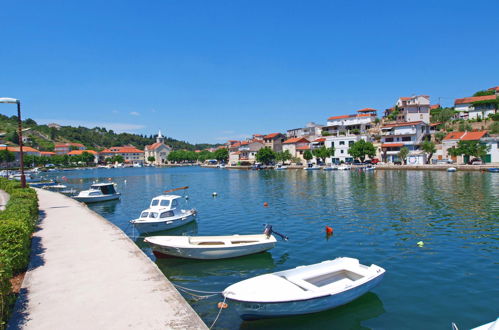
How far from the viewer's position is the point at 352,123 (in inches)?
4791

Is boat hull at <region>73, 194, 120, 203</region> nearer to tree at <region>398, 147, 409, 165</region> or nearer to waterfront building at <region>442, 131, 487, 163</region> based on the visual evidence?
tree at <region>398, 147, 409, 165</region>

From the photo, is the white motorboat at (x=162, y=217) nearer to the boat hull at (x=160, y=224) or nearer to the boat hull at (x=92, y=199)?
the boat hull at (x=160, y=224)

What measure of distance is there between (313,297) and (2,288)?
8.96 meters

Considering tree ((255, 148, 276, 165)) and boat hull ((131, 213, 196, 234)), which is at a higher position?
tree ((255, 148, 276, 165))

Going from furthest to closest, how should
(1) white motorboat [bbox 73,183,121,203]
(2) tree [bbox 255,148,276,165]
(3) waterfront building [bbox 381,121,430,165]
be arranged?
(2) tree [bbox 255,148,276,165] < (3) waterfront building [bbox 381,121,430,165] < (1) white motorboat [bbox 73,183,121,203]

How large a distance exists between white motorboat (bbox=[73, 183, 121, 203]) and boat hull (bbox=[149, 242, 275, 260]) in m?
29.6

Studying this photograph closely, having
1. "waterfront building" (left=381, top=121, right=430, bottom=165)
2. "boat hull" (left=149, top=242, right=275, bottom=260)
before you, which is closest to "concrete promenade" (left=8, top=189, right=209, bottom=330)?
"boat hull" (left=149, top=242, right=275, bottom=260)

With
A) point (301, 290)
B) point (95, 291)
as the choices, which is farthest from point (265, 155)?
point (95, 291)

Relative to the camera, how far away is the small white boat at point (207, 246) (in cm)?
1788

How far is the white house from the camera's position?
356ft

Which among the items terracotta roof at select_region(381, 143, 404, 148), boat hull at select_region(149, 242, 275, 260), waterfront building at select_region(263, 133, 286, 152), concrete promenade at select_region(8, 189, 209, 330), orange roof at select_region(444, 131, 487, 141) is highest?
waterfront building at select_region(263, 133, 286, 152)

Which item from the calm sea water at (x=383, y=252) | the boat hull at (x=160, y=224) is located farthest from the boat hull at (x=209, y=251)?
the boat hull at (x=160, y=224)

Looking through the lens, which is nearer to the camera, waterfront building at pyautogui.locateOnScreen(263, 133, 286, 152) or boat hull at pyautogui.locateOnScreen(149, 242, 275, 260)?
boat hull at pyautogui.locateOnScreen(149, 242, 275, 260)

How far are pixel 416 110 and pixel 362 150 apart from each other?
27693mm
